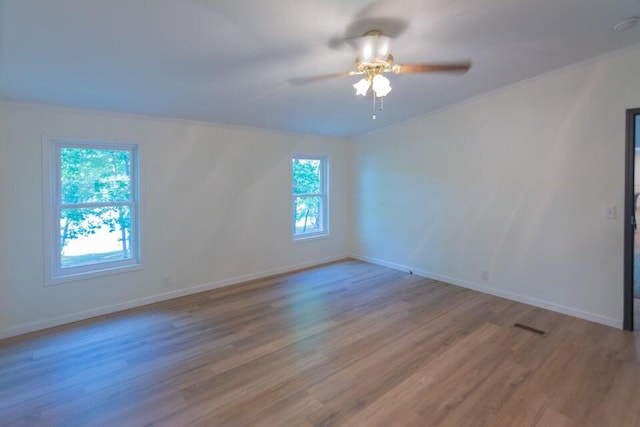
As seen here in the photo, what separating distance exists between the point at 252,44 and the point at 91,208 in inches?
102

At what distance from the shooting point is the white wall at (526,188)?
3217mm

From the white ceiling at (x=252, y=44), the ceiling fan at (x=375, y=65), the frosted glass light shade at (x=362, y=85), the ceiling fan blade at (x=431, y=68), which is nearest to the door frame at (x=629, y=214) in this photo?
the white ceiling at (x=252, y=44)

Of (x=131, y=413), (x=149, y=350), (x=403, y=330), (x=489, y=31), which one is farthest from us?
(x=403, y=330)

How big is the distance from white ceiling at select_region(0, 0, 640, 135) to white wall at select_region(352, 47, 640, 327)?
402mm

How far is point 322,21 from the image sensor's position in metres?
2.20

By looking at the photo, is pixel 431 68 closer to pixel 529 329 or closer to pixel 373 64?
pixel 373 64

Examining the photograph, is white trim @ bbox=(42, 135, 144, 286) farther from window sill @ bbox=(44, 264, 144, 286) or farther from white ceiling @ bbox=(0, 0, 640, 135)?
white ceiling @ bbox=(0, 0, 640, 135)

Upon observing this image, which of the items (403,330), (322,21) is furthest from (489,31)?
(403,330)

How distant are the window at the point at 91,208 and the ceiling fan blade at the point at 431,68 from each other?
304 cm

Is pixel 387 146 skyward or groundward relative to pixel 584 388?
skyward

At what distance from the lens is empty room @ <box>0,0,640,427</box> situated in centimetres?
213

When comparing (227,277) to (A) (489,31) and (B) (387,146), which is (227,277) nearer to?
(B) (387,146)

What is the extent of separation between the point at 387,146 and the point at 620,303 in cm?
344

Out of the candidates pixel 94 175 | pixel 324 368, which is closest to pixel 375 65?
pixel 324 368
